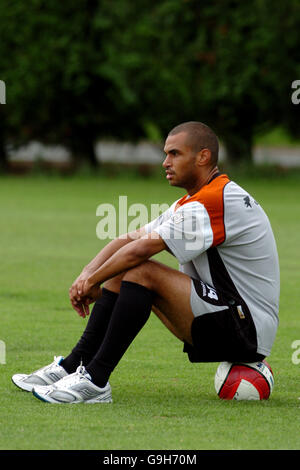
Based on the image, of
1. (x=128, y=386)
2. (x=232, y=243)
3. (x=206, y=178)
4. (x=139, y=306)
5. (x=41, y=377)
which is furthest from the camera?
(x=128, y=386)

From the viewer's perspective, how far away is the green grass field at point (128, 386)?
447cm

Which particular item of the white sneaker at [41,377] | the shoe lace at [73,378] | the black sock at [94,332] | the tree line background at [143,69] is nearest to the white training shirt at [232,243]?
the black sock at [94,332]

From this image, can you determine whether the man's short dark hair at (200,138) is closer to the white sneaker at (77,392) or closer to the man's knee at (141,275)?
the man's knee at (141,275)

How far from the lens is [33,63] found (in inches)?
1113

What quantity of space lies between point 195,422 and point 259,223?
124 centimetres

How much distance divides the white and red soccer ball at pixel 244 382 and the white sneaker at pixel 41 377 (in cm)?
94

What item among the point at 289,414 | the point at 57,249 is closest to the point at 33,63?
the point at 57,249

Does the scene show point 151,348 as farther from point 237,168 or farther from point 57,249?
point 237,168

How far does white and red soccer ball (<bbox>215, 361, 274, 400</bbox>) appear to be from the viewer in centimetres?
537

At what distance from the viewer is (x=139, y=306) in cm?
513

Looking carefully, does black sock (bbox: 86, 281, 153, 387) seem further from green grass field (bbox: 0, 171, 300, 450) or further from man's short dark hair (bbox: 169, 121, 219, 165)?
man's short dark hair (bbox: 169, 121, 219, 165)

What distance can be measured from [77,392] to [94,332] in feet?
1.50

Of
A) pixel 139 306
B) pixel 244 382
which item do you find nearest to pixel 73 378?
pixel 139 306

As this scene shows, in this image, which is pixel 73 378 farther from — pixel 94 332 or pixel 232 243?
pixel 232 243
